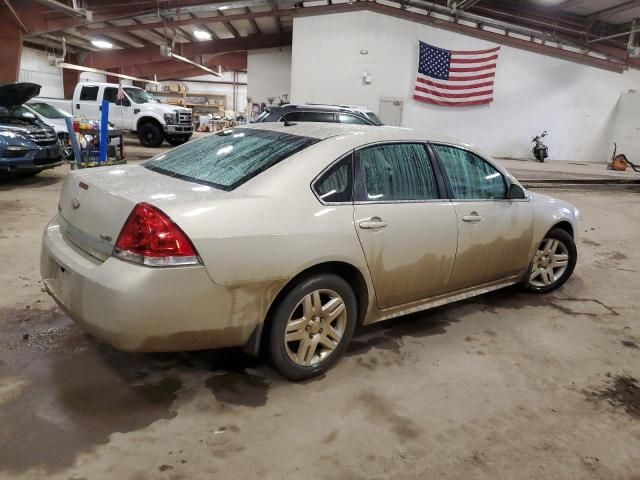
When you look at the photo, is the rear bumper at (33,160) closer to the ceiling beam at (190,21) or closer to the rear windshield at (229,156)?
the rear windshield at (229,156)

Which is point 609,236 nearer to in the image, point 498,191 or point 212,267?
point 498,191

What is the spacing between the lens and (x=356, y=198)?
107 inches

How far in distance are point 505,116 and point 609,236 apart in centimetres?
1234

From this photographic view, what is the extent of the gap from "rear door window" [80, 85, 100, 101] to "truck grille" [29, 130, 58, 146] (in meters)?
7.45

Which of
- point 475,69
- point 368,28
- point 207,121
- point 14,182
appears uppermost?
point 368,28

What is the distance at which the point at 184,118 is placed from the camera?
1551 cm

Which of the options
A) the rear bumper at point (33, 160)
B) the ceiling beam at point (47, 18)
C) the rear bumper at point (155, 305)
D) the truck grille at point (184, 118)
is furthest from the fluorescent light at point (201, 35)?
the rear bumper at point (155, 305)

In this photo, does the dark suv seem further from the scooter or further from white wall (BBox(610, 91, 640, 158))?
white wall (BBox(610, 91, 640, 158))

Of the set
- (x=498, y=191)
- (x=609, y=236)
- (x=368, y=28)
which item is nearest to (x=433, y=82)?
(x=368, y=28)

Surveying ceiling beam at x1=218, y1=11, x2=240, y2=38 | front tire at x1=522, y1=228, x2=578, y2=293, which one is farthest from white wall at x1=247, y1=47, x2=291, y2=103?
front tire at x1=522, y1=228, x2=578, y2=293

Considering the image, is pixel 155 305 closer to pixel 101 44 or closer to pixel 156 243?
pixel 156 243

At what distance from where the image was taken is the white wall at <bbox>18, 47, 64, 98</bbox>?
71.6ft

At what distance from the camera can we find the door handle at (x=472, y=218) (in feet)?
10.5

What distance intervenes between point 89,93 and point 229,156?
14360 mm
